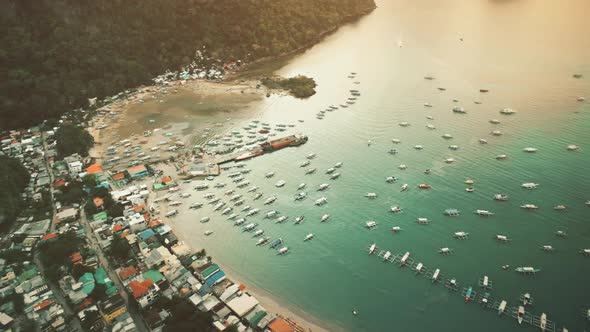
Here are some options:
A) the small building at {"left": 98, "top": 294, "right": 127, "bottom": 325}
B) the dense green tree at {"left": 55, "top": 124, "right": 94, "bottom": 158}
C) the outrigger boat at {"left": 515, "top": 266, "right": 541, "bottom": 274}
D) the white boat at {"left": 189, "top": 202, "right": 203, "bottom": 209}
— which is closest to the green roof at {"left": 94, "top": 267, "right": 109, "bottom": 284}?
the small building at {"left": 98, "top": 294, "right": 127, "bottom": 325}

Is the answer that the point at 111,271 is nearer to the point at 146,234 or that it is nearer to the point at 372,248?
the point at 146,234

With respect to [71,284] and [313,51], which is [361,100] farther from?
[71,284]

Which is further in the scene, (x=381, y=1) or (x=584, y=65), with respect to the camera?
(x=381, y=1)

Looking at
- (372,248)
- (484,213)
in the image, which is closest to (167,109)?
(372,248)

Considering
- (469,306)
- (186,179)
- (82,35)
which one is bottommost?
(469,306)

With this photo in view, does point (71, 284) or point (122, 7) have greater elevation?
point (122, 7)

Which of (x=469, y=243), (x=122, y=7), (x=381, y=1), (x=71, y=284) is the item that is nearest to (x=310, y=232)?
(x=469, y=243)
